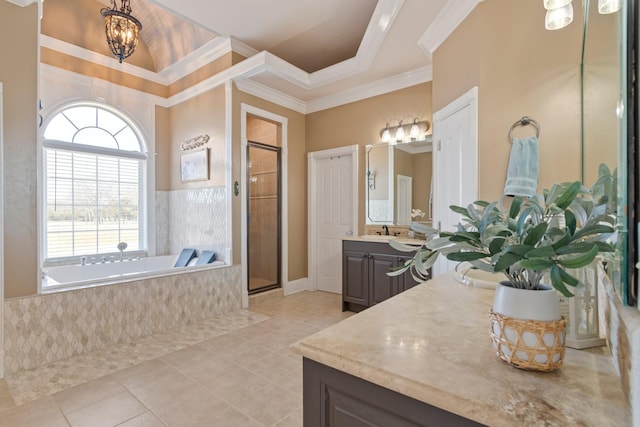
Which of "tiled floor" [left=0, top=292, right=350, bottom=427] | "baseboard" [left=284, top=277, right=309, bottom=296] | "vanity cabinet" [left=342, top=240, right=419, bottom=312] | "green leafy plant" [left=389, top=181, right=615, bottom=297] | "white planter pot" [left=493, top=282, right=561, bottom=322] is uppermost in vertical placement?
"green leafy plant" [left=389, top=181, right=615, bottom=297]

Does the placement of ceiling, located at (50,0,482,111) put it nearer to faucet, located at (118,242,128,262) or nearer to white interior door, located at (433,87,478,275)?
white interior door, located at (433,87,478,275)

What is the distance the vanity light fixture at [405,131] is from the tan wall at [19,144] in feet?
12.0

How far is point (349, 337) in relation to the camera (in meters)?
0.88

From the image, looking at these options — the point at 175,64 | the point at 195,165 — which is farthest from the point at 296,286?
the point at 175,64

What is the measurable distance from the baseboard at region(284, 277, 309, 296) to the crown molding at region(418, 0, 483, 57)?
3.54m

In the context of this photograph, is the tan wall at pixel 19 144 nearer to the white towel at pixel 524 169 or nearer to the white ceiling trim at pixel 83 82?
the white ceiling trim at pixel 83 82

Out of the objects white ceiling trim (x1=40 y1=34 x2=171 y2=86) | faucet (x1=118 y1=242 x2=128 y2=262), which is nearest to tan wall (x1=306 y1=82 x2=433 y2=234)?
white ceiling trim (x1=40 y1=34 x2=171 y2=86)

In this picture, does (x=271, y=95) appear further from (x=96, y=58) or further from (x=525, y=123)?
(x=525, y=123)

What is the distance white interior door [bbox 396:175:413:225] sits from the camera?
12.7 ft

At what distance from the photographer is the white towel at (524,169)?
1986 millimetres

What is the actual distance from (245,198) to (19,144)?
7.16ft

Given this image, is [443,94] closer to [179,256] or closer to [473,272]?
[473,272]

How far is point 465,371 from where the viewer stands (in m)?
0.69

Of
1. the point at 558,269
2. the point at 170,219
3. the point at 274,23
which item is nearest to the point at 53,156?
the point at 170,219
